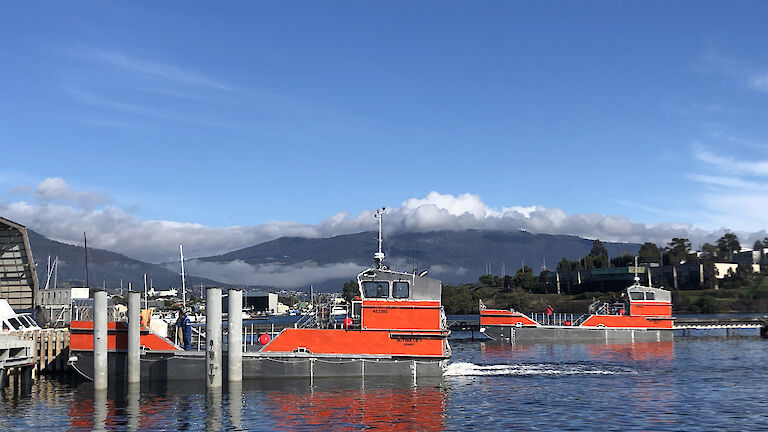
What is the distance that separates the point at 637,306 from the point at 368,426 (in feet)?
152

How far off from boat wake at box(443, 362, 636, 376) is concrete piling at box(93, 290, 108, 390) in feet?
55.9

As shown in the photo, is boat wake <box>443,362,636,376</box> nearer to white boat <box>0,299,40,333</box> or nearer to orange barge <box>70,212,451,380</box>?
orange barge <box>70,212,451,380</box>

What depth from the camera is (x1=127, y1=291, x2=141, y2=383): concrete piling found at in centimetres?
3291

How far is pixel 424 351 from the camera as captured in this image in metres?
34.8

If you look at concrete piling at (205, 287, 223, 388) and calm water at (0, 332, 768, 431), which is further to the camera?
concrete piling at (205, 287, 223, 388)

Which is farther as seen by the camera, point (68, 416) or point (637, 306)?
point (637, 306)

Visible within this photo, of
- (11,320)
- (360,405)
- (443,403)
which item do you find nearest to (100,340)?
(11,320)

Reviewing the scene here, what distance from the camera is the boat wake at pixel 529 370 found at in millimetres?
41500

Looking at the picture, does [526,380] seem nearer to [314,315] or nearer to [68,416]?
[314,315]

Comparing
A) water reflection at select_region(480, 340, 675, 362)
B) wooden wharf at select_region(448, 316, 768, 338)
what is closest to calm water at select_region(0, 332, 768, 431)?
water reflection at select_region(480, 340, 675, 362)

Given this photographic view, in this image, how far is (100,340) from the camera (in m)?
32.7

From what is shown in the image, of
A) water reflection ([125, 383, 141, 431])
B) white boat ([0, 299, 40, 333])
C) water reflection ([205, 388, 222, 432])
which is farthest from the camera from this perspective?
white boat ([0, 299, 40, 333])

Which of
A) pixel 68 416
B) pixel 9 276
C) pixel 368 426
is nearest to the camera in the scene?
pixel 368 426

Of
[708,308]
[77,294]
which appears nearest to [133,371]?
[77,294]
